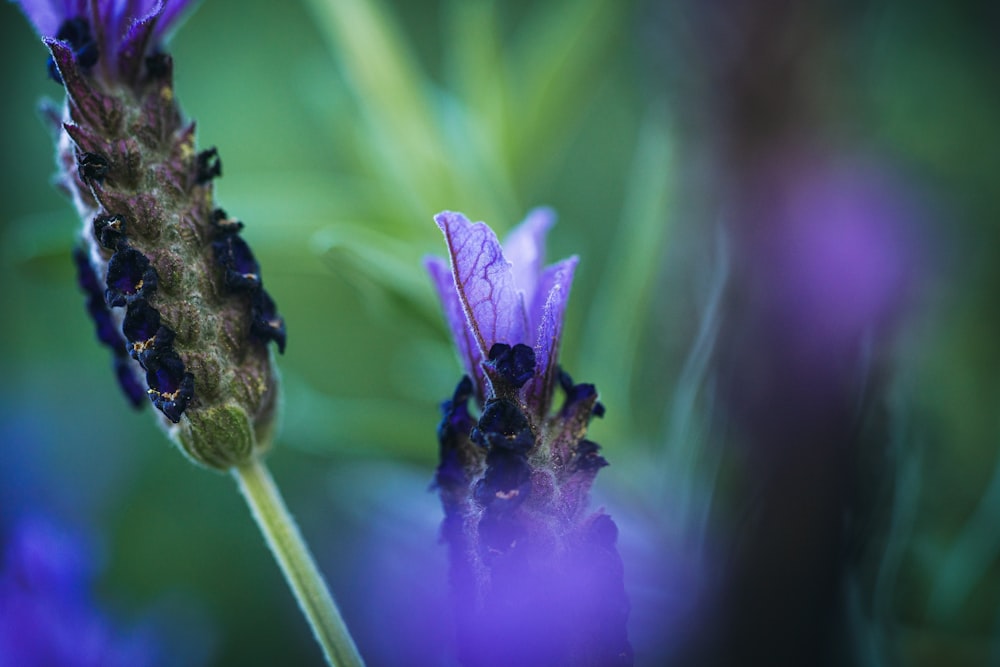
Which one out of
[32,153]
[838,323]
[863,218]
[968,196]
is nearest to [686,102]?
[863,218]

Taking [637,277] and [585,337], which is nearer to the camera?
[637,277]

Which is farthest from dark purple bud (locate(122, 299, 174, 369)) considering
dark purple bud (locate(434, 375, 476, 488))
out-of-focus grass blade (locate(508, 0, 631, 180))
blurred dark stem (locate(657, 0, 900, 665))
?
out-of-focus grass blade (locate(508, 0, 631, 180))

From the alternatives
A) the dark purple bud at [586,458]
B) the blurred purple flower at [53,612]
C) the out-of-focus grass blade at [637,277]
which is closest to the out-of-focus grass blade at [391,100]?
the out-of-focus grass blade at [637,277]

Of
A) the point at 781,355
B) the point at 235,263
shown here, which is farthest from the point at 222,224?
the point at 781,355

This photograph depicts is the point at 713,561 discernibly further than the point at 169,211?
Yes

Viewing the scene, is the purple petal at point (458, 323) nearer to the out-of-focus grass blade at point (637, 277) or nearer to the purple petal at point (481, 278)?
the purple petal at point (481, 278)

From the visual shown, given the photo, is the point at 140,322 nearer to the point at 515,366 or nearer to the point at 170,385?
the point at 170,385

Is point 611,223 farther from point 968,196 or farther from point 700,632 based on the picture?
point 700,632
